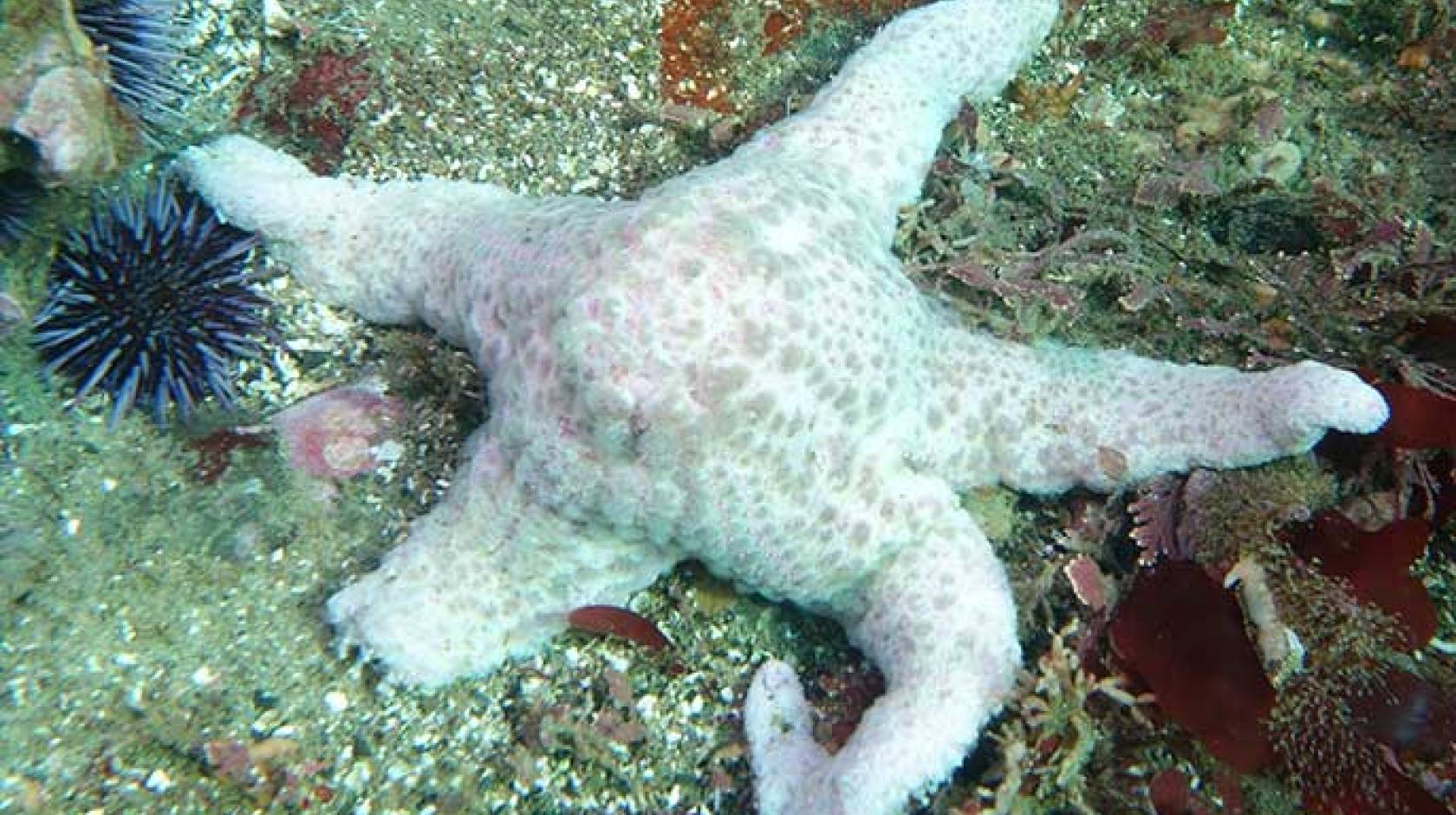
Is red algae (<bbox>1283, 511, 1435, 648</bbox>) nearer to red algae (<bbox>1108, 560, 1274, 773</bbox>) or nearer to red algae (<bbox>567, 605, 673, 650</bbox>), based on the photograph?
red algae (<bbox>1108, 560, 1274, 773</bbox>)

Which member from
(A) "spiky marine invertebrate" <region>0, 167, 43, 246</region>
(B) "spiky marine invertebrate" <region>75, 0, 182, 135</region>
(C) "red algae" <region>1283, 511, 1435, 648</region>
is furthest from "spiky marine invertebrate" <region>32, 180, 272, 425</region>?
(C) "red algae" <region>1283, 511, 1435, 648</region>

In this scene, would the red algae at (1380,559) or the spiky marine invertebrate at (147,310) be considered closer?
the red algae at (1380,559)

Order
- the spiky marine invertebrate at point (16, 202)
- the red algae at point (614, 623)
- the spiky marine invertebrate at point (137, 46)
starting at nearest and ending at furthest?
the spiky marine invertebrate at point (16, 202) → the red algae at point (614, 623) → the spiky marine invertebrate at point (137, 46)

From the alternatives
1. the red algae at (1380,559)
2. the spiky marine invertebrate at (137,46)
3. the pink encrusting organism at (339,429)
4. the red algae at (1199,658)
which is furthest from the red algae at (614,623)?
the spiky marine invertebrate at (137,46)

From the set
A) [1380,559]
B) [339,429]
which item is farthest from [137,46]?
[1380,559]

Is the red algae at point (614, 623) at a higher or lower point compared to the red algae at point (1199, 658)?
lower

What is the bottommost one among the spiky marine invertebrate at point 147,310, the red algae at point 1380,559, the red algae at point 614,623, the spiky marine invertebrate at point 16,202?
the red algae at point 614,623

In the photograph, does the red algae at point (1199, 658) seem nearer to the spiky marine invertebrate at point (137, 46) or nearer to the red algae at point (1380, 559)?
the red algae at point (1380, 559)

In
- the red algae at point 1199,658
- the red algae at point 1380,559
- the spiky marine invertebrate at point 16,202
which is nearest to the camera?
the red algae at point 1199,658
